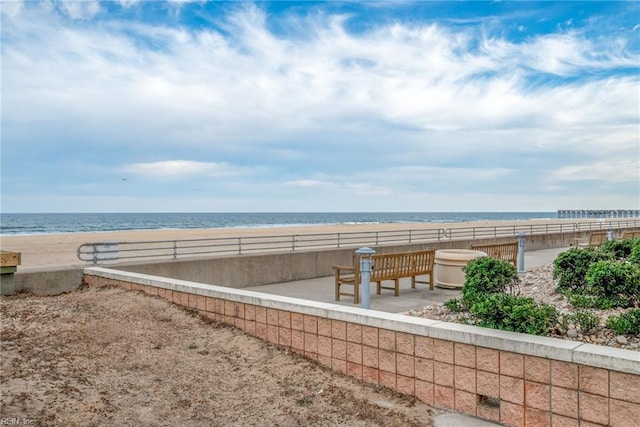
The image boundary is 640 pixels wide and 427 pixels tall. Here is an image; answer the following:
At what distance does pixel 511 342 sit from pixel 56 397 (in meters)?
3.96

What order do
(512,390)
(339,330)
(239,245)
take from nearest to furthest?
(512,390), (339,330), (239,245)

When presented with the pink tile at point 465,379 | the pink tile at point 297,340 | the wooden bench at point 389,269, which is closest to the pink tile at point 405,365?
the pink tile at point 465,379

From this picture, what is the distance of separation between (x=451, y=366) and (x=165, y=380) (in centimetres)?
278

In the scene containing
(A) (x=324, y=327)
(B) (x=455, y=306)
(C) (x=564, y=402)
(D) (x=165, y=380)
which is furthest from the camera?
(B) (x=455, y=306)

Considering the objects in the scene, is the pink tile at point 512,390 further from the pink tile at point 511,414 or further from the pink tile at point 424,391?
the pink tile at point 424,391

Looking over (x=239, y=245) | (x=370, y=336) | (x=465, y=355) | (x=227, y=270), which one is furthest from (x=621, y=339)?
(x=239, y=245)

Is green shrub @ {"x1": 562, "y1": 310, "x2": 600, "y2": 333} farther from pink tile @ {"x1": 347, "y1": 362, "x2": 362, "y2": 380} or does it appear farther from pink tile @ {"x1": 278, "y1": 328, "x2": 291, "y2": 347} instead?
pink tile @ {"x1": 278, "y1": 328, "x2": 291, "y2": 347}

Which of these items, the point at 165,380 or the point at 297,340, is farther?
the point at 297,340

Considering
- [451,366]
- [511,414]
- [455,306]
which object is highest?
[455,306]

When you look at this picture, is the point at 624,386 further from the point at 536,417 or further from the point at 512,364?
the point at 512,364

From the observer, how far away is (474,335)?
15.4 ft

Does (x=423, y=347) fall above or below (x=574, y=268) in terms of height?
below

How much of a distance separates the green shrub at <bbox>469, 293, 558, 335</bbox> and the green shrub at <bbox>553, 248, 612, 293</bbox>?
9.99ft

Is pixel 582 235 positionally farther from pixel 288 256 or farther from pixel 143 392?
pixel 143 392
